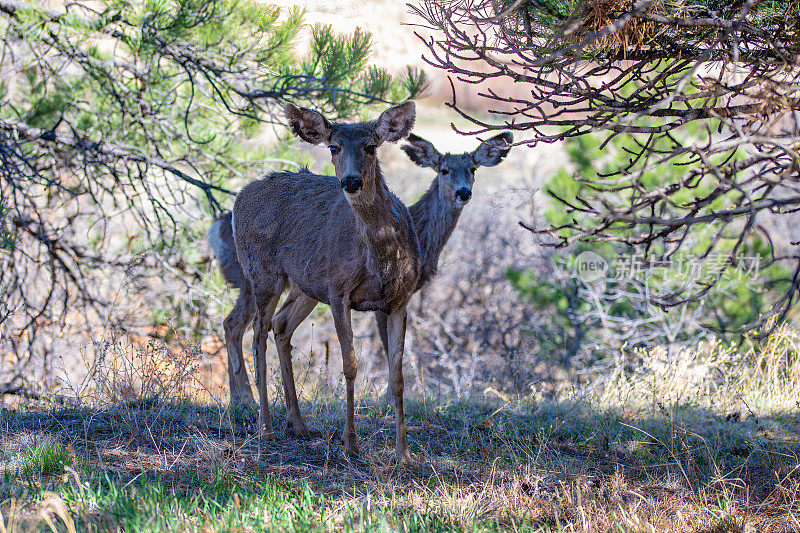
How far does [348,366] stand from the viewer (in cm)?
Result: 540

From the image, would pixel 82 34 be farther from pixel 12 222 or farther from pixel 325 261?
pixel 325 261

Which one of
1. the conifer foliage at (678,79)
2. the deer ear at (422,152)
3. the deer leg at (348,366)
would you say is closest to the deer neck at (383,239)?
the deer leg at (348,366)

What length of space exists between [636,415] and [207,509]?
4.00 metres

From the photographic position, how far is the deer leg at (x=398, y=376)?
205 inches

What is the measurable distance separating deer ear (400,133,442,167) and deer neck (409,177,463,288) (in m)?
0.23

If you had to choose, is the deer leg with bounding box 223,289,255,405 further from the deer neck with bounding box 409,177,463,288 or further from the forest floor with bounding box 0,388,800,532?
the deer neck with bounding box 409,177,463,288

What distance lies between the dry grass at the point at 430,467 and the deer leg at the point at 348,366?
11 cm

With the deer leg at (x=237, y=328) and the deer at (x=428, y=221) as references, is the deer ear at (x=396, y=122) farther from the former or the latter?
the deer leg at (x=237, y=328)

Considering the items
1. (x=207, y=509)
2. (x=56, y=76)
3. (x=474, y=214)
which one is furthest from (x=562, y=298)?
(x=207, y=509)

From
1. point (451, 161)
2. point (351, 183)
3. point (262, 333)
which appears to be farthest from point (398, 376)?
point (451, 161)

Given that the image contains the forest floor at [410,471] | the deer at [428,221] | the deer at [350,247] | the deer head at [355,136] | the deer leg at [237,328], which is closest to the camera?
the forest floor at [410,471]

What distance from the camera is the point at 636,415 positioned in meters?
6.59

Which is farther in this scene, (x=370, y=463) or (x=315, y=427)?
(x=315, y=427)

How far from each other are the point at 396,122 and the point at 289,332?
6.54 ft
